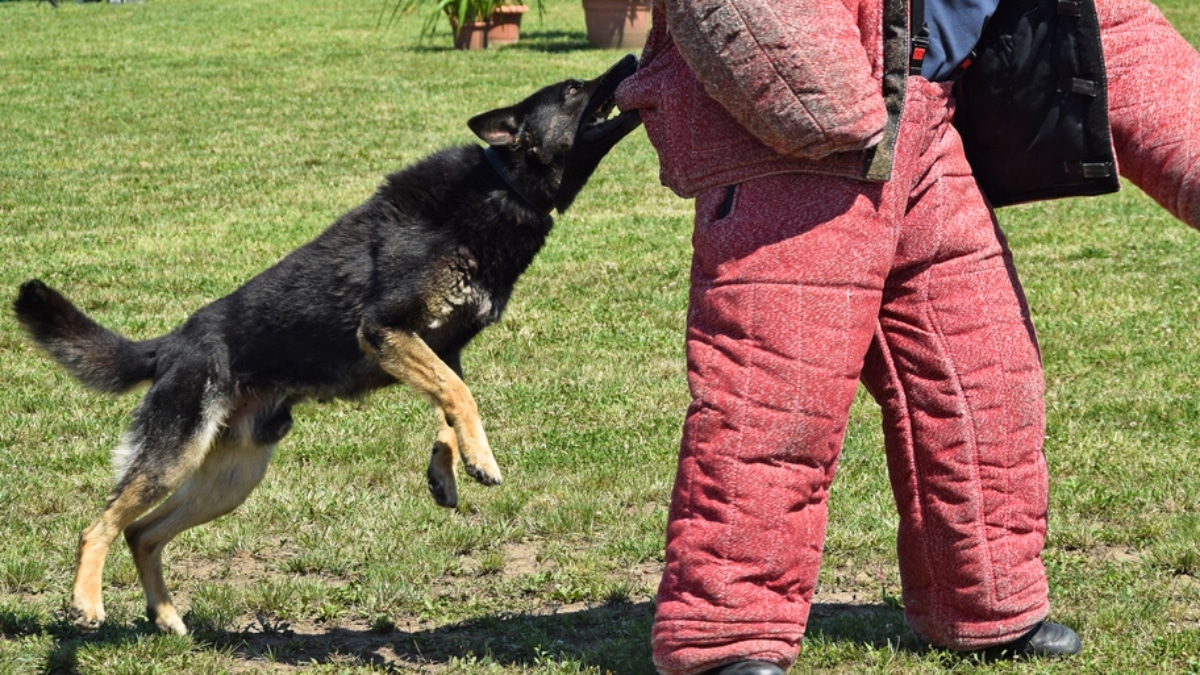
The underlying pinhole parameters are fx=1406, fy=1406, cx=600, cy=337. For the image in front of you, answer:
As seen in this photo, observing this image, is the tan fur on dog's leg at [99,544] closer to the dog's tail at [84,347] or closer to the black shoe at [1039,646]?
the dog's tail at [84,347]

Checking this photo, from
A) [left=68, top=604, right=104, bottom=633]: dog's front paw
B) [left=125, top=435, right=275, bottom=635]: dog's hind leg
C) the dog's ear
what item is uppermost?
the dog's ear

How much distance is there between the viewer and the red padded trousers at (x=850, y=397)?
3.07 meters

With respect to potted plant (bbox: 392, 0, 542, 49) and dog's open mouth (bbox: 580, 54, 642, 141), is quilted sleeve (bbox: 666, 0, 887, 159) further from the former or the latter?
potted plant (bbox: 392, 0, 542, 49)

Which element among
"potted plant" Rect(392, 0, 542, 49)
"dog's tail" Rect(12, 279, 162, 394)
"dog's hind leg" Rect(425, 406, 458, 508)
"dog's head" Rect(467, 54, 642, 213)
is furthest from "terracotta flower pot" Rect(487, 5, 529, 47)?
"dog's hind leg" Rect(425, 406, 458, 508)

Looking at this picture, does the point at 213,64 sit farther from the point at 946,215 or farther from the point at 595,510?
the point at 946,215

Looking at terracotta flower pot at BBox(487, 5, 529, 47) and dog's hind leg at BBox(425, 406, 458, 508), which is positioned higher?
dog's hind leg at BBox(425, 406, 458, 508)

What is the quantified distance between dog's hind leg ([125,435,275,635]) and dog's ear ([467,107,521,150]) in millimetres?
1224

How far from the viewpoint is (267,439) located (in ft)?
Result: 14.4

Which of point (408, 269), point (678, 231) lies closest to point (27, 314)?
point (408, 269)

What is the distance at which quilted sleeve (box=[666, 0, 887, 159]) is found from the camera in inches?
112

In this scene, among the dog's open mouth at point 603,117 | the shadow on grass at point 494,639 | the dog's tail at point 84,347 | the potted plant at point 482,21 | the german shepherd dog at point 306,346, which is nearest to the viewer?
the shadow on grass at point 494,639

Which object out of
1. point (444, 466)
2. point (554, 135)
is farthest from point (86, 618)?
point (554, 135)

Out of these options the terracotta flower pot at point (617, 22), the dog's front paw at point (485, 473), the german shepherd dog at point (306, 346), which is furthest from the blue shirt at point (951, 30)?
the terracotta flower pot at point (617, 22)

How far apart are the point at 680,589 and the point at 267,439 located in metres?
1.71
